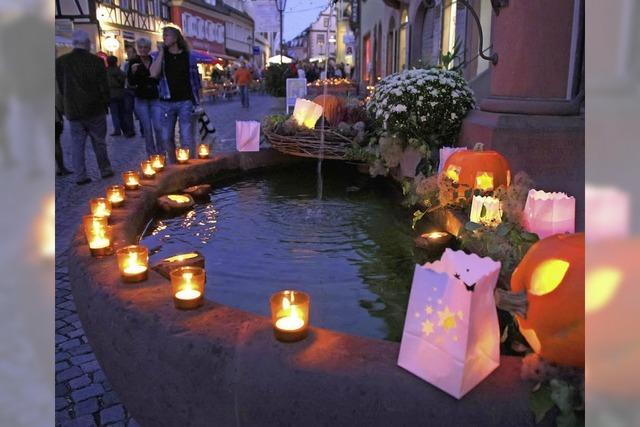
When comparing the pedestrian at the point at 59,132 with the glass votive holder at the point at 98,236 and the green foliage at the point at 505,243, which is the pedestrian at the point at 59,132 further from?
the green foliage at the point at 505,243

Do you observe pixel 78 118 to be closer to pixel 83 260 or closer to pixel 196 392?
pixel 83 260

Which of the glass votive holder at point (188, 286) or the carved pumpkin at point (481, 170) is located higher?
the carved pumpkin at point (481, 170)

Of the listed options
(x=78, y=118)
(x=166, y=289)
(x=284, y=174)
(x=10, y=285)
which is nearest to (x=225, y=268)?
(x=166, y=289)

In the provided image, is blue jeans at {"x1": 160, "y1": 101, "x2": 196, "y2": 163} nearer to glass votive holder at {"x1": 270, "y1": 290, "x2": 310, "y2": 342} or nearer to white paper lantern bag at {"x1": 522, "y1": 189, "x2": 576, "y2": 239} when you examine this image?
white paper lantern bag at {"x1": 522, "y1": 189, "x2": 576, "y2": 239}

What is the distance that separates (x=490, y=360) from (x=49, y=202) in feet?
3.76

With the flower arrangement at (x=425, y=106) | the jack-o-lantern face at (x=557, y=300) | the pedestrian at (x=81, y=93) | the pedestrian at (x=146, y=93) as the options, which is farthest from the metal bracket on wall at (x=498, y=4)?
the pedestrian at (x=81, y=93)

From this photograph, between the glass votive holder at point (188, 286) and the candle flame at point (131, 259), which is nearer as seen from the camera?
the glass votive holder at point (188, 286)

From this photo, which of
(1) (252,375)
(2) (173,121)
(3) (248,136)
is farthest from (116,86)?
(1) (252,375)

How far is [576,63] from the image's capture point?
347 cm

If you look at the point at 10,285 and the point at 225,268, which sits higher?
the point at 10,285

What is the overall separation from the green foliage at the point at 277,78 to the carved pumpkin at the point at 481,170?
473 inches

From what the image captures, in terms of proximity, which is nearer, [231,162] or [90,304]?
[90,304]

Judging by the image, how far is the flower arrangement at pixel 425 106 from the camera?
4.30 meters

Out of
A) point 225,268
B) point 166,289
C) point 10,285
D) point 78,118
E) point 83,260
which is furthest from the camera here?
point 78,118
